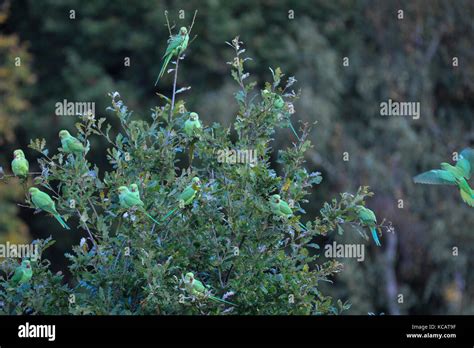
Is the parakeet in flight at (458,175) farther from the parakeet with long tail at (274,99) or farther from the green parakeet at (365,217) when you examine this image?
the parakeet with long tail at (274,99)

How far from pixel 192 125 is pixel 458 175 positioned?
6.76 feet

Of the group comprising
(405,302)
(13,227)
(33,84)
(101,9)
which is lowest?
(405,302)

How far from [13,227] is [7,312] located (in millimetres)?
14284

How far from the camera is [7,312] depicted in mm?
5227

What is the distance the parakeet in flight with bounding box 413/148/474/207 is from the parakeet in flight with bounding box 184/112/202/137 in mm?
1651

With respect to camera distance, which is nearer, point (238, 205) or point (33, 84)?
point (238, 205)

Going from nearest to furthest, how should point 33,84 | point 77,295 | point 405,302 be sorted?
point 77,295
point 405,302
point 33,84

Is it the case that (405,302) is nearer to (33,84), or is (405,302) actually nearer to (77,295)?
(33,84)

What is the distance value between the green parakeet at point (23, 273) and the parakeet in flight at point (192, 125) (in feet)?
3.13

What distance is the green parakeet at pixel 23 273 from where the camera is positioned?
5.15 m

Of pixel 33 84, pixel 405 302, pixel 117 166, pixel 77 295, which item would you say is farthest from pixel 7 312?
pixel 33 84

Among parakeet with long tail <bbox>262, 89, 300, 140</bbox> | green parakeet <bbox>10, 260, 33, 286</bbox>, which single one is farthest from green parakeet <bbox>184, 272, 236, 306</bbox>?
parakeet with long tail <bbox>262, 89, 300, 140</bbox>

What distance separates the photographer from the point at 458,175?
676 centimetres

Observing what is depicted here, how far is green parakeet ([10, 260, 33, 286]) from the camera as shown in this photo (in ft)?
16.9
